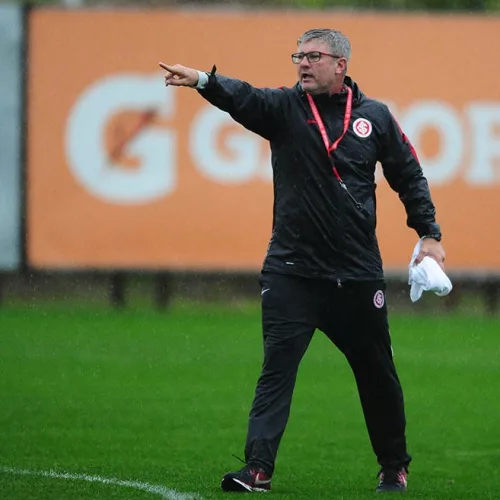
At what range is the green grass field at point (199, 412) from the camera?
27.5 ft

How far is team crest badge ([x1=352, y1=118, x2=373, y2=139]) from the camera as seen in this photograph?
8.03 metres

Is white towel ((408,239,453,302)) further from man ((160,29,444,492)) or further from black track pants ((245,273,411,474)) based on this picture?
black track pants ((245,273,411,474))

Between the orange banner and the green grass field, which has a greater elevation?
the orange banner

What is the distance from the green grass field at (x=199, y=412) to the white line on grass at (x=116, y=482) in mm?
13

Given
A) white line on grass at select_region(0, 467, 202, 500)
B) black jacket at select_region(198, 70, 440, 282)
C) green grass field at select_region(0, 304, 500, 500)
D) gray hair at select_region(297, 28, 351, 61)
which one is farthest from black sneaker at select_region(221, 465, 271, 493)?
gray hair at select_region(297, 28, 351, 61)

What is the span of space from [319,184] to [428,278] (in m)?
0.78

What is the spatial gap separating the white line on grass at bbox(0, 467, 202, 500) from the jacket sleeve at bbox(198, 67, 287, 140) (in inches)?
76.6

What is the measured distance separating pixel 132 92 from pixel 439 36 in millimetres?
4626

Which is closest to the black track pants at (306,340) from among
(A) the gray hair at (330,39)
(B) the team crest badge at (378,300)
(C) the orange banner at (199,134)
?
(B) the team crest badge at (378,300)

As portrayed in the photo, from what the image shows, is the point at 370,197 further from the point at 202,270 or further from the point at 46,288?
the point at 46,288

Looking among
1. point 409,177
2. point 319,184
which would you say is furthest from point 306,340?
point 409,177

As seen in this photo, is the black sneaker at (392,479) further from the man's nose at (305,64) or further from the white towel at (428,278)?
the man's nose at (305,64)

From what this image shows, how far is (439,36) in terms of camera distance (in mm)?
22234

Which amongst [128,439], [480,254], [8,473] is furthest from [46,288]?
[8,473]
